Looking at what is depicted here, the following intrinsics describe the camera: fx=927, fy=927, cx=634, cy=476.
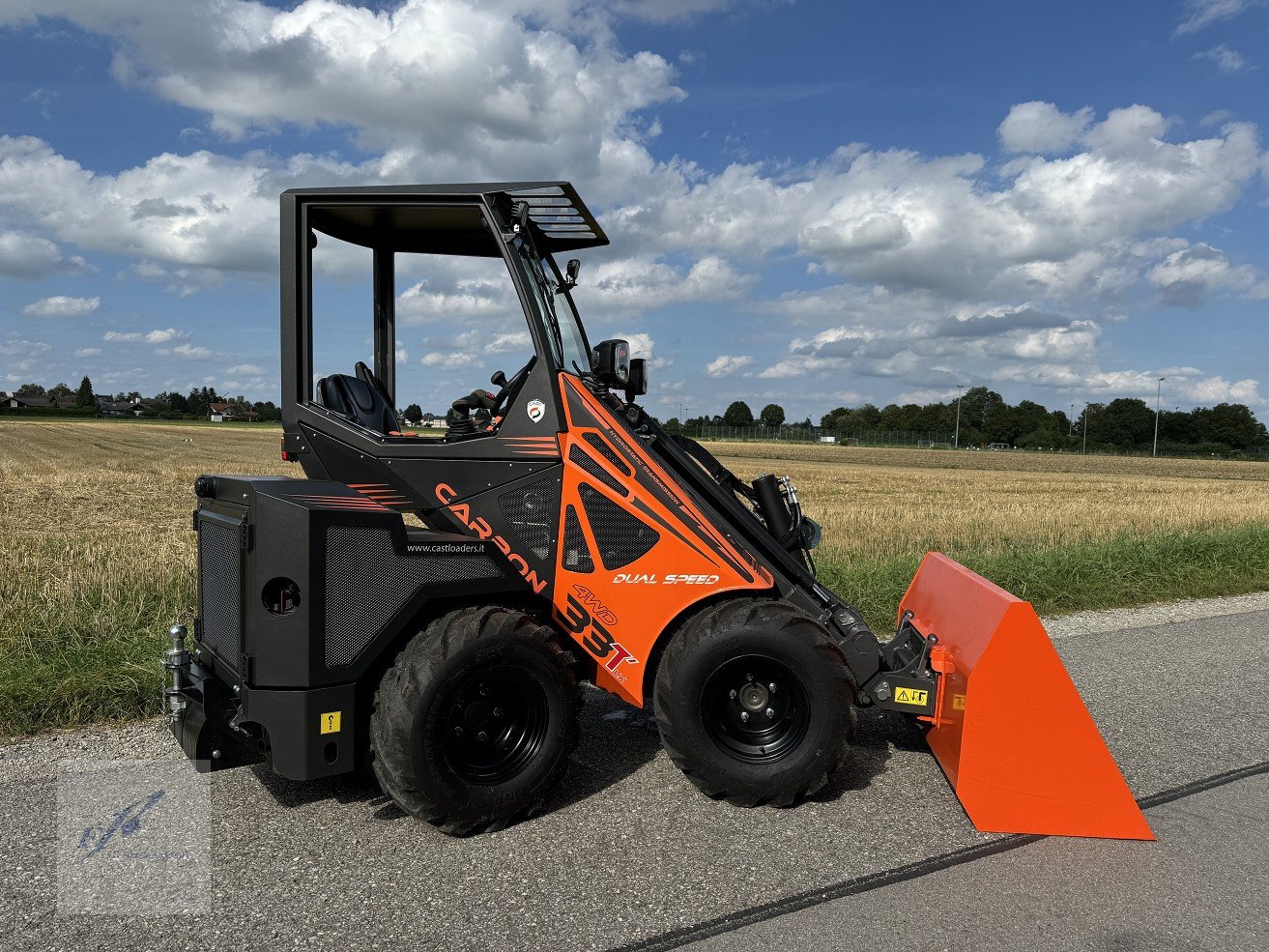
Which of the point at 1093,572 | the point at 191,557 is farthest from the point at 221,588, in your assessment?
the point at 1093,572

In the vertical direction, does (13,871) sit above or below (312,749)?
below

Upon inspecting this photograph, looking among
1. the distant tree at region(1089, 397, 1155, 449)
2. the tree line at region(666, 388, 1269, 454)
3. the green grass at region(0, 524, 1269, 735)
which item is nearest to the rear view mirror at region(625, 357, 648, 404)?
the green grass at region(0, 524, 1269, 735)

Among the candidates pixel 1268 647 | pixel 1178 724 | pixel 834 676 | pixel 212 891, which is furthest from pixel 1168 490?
pixel 212 891

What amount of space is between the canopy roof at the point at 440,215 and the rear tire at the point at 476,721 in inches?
69.8

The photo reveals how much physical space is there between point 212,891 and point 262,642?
0.82 meters

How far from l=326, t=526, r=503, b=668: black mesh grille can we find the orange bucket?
226 centimetres

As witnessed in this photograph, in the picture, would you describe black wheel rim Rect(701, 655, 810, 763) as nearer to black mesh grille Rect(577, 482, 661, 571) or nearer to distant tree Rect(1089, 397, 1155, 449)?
black mesh grille Rect(577, 482, 661, 571)

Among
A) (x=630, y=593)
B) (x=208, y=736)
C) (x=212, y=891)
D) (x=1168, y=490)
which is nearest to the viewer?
(x=212, y=891)

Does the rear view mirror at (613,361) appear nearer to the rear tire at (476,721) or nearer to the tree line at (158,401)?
the rear tire at (476,721)

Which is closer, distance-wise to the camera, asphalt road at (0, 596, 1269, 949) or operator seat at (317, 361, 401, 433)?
asphalt road at (0, 596, 1269, 949)

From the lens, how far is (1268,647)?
22.5 feet

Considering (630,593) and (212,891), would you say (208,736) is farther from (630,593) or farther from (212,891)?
(630,593)

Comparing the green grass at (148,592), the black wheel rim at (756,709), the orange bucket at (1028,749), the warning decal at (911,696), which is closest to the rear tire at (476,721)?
the black wheel rim at (756,709)

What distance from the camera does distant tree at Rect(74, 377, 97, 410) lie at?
113850mm
